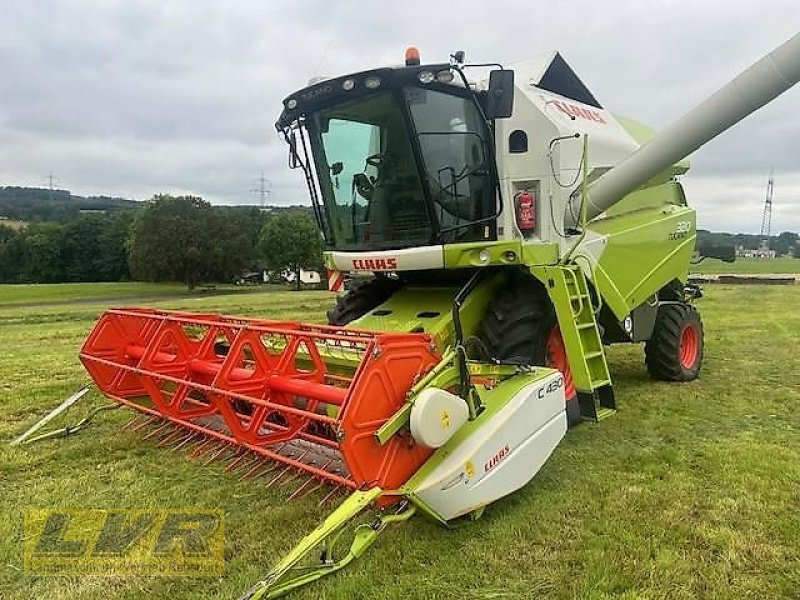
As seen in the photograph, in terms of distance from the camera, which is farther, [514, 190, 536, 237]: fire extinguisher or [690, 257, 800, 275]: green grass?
[690, 257, 800, 275]: green grass

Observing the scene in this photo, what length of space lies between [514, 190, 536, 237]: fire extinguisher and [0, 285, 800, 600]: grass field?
155cm

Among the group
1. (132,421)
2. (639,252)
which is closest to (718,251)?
(639,252)

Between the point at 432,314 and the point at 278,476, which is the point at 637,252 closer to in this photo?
the point at 432,314

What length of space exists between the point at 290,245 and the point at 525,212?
143ft

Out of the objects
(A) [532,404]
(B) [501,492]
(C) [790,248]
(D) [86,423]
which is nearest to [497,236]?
(A) [532,404]

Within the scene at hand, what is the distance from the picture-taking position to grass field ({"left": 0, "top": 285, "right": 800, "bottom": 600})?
278 centimetres

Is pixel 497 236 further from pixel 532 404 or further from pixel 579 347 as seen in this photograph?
pixel 532 404

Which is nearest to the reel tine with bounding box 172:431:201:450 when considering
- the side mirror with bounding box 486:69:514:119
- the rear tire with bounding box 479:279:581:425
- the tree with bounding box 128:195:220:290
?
the rear tire with bounding box 479:279:581:425

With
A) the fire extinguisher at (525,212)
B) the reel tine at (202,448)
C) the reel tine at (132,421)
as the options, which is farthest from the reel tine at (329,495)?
the fire extinguisher at (525,212)

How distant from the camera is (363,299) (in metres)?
5.89

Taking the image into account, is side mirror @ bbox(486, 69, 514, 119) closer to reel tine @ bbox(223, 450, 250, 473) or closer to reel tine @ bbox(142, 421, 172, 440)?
reel tine @ bbox(223, 450, 250, 473)

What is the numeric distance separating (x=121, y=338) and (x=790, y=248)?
8190cm

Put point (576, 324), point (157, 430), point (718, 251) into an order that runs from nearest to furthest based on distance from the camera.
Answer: point (576, 324)
point (157, 430)
point (718, 251)

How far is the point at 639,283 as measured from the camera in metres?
6.20
